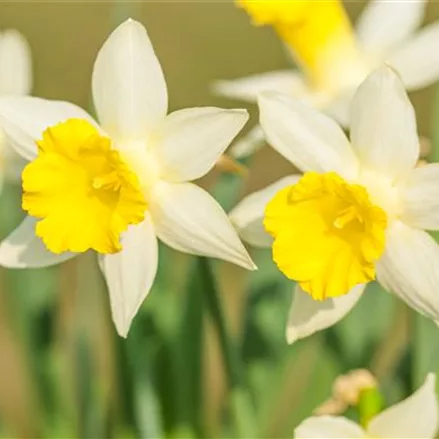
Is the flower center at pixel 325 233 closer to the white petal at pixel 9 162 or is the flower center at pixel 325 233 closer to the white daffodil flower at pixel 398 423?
the white daffodil flower at pixel 398 423

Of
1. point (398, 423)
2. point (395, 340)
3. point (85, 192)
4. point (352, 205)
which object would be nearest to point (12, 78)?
point (85, 192)

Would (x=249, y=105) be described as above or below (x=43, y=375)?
below

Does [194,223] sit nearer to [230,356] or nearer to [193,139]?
[193,139]

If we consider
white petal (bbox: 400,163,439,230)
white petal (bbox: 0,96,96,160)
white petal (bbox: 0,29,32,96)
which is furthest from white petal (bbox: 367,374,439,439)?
white petal (bbox: 0,29,32,96)

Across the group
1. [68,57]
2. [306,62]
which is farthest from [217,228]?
[68,57]

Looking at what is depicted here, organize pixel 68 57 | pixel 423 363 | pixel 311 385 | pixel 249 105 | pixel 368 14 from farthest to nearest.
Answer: pixel 68 57
pixel 249 105
pixel 311 385
pixel 368 14
pixel 423 363

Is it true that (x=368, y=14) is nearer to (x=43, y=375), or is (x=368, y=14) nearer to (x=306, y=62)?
(x=306, y=62)

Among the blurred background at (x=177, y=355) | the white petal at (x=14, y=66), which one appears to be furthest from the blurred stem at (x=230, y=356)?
the white petal at (x=14, y=66)
